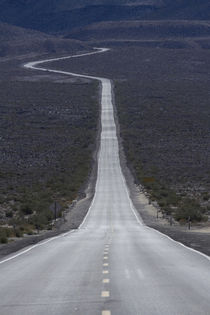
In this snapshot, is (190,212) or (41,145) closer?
(190,212)

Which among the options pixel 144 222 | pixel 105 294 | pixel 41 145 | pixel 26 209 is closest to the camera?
pixel 105 294

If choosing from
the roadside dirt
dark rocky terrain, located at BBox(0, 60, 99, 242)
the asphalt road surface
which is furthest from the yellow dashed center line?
dark rocky terrain, located at BBox(0, 60, 99, 242)

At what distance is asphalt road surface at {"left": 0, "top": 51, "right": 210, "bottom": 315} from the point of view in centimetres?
1204

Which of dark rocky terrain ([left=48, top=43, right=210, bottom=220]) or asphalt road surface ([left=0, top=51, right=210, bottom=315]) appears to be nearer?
asphalt road surface ([left=0, top=51, right=210, bottom=315])

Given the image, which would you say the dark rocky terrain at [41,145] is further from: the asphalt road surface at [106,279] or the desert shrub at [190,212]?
the desert shrub at [190,212]

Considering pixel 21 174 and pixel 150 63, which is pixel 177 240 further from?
pixel 150 63

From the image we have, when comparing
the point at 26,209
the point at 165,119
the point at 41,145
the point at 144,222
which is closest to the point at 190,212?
the point at 144,222

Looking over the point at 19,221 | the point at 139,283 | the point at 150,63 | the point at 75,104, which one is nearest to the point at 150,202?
the point at 19,221

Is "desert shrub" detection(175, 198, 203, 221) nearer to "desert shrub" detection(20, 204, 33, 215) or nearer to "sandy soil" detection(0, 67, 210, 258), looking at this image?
"sandy soil" detection(0, 67, 210, 258)

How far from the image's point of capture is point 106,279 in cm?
1552

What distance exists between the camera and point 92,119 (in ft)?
367

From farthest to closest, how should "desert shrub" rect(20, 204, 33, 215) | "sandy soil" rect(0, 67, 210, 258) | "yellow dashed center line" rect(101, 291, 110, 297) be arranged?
"desert shrub" rect(20, 204, 33, 215), "sandy soil" rect(0, 67, 210, 258), "yellow dashed center line" rect(101, 291, 110, 297)

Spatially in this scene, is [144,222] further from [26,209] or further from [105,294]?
[105,294]

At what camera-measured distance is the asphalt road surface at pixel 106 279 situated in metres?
12.0
